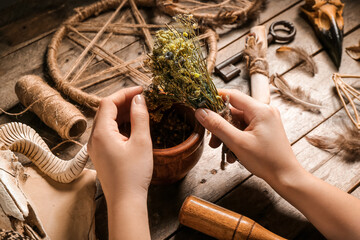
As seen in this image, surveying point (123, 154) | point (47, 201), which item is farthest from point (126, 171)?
point (47, 201)

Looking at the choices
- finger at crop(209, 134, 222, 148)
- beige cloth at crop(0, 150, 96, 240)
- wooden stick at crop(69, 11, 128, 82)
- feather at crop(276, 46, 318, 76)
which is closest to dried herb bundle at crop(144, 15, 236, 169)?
finger at crop(209, 134, 222, 148)

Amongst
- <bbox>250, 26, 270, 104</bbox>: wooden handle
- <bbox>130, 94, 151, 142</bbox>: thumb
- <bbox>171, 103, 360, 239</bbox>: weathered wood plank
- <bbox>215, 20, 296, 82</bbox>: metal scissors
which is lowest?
<bbox>171, 103, 360, 239</bbox>: weathered wood plank

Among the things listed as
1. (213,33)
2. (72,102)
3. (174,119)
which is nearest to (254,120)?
(174,119)

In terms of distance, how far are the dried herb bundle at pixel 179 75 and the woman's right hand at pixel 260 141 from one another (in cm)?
6

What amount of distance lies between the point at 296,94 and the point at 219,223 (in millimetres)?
817

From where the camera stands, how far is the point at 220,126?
3.37 feet

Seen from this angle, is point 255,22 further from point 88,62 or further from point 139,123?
point 139,123

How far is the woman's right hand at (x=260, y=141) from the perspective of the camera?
1.03m

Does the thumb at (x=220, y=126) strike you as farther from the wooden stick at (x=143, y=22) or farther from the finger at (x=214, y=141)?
the wooden stick at (x=143, y=22)

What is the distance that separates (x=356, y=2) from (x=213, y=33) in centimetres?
95

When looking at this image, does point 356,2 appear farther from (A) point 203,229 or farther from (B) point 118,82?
(A) point 203,229

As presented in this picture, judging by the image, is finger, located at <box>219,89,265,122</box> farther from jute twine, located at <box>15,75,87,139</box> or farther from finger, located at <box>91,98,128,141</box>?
jute twine, located at <box>15,75,87,139</box>

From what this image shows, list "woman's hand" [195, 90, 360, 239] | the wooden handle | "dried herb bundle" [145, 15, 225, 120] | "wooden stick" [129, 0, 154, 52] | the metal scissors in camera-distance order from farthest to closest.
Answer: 1. "wooden stick" [129, 0, 154, 52]
2. the metal scissors
3. the wooden handle
4. "woman's hand" [195, 90, 360, 239]
5. "dried herb bundle" [145, 15, 225, 120]

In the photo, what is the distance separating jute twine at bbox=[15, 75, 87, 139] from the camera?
1.35 metres
